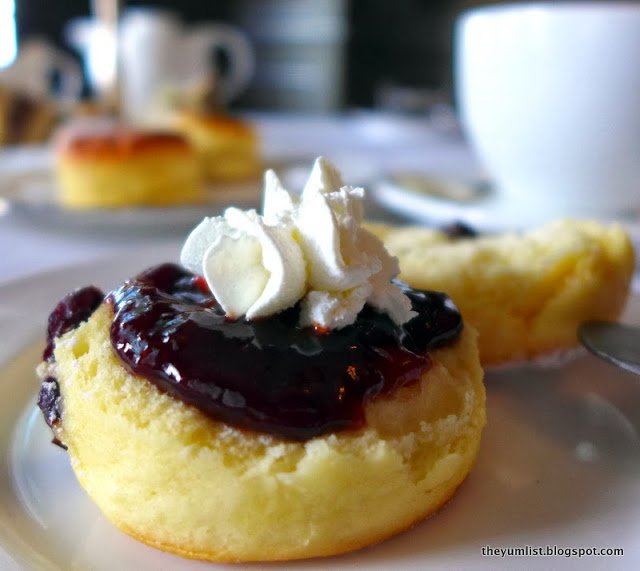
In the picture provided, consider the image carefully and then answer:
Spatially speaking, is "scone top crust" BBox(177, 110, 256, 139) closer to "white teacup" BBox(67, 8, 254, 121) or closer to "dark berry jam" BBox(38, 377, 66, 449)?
"white teacup" BBox(67, 8, 254, 121)

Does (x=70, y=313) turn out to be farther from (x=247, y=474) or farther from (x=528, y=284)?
(x=528, y=284)

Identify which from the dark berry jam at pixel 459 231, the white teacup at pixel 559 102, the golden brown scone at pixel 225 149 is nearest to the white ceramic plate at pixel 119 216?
the dark berry jam at pixel 459 231

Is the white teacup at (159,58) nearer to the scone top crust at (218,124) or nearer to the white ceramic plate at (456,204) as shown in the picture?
the scone top crust at (218,124)

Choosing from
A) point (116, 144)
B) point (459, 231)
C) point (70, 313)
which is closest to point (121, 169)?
point (116, 144)

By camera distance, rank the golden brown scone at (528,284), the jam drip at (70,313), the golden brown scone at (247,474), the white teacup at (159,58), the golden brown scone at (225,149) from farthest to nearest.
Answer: the white teacup at (159,58)
the golden brown scone at (225,149)
the golden brown scone at (528,284)
the jam drip at (70,313)
the golden brown scone at (247,474)

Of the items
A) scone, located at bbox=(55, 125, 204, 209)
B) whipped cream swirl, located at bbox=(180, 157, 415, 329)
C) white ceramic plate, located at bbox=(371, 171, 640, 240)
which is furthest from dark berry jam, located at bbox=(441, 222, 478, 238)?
scone, located at bbox=(55, 125, 204, 209)

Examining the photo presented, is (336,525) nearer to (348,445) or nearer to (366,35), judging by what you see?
(348,445)

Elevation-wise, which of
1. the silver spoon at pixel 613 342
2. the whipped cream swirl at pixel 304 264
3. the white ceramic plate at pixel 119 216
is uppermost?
the whipped cream swirl at pixel 304 264
